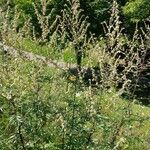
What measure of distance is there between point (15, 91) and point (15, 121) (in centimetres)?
39

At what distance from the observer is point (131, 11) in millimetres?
18250

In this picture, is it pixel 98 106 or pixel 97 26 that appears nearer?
pixel 98 106

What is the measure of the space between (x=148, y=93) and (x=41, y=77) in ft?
46.7

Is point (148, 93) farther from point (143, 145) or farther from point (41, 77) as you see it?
point (41, 77)

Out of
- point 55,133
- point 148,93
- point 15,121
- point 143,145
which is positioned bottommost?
point 148,93

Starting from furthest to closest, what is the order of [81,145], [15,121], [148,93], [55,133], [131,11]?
[148,93]
[131,11]
[55,133]
[81,145]
[15,121]

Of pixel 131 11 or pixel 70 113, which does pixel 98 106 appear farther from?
pixel 131 11

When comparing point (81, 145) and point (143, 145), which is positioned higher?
point (81, 145)

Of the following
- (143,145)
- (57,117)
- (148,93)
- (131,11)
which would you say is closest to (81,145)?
(57,117)

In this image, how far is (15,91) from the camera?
6.05 meters

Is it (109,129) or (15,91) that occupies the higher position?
(15,91)

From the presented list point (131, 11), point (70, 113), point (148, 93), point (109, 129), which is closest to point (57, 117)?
point (70, 113)

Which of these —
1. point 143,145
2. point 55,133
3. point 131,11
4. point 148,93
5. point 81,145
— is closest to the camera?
point 81,145

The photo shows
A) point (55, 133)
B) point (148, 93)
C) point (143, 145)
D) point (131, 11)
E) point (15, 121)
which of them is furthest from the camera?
point (148, 93)
